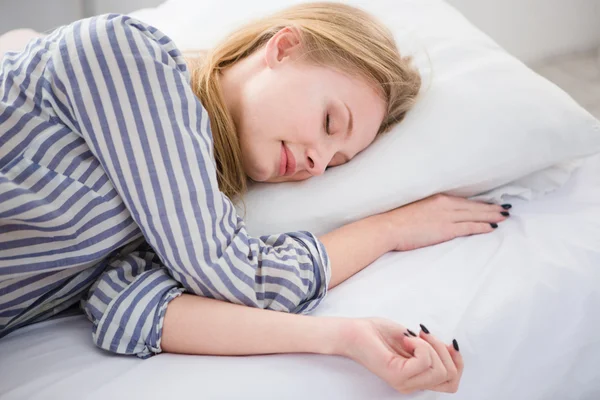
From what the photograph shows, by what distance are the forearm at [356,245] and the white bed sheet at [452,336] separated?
17mm

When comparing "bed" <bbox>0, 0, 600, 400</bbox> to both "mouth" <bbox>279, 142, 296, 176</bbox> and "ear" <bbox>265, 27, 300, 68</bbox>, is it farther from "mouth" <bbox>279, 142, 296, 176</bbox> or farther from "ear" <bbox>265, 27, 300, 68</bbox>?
"ear" <bbox>265, 27, 300, 68</bbox>

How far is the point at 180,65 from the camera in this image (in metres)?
0.93

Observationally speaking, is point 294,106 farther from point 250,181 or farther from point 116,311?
point 116,311

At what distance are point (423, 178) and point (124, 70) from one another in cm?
48

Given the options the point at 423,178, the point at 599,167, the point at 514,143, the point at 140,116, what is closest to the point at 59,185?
the point at 140,116

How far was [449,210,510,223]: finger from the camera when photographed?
1068 mm

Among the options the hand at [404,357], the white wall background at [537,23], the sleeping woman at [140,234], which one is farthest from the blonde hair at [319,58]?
the white wall background at [537,23]

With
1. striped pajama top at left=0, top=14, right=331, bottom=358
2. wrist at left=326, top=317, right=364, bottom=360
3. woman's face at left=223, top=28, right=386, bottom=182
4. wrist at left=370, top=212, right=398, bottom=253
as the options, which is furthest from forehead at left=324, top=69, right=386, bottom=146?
wrist at left=326, top=317, right=364, bottom=360

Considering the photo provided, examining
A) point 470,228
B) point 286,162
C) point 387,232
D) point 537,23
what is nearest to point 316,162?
point 286,162

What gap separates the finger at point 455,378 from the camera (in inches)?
30.5

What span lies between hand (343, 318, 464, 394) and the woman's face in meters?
0.31

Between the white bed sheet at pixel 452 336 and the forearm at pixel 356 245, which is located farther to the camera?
the forearm at pixel 356 245

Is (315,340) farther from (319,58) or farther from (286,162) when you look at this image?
(319,58)

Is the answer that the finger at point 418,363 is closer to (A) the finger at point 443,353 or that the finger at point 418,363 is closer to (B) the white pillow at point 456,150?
(A) the finger at point 443,353
